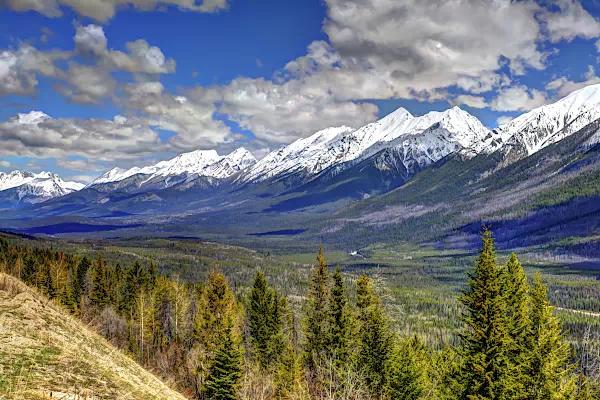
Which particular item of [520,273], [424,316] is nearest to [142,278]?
[520,273]

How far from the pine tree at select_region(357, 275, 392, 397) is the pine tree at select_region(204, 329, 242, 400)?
10.7 m

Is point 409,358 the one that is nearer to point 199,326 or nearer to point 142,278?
point 199,326

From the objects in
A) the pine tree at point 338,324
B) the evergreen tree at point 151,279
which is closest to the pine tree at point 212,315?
the pine tree at point 338,324

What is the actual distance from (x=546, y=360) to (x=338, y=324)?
18.4 m

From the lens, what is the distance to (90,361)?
61.4ft

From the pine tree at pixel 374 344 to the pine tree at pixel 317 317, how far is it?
4.99 metres

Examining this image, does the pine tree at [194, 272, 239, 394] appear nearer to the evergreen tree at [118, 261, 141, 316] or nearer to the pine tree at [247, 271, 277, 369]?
the pine tree at [247, 271, 277, 369]

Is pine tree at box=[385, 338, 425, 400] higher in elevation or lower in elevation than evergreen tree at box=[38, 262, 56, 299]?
lower

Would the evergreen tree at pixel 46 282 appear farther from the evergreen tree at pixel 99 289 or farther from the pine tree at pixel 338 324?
the pine tree at pixel 338 324

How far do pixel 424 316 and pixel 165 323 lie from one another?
142m

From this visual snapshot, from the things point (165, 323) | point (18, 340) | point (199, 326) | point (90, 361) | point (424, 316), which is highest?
point (18, 340)

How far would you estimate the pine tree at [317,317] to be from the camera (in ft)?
130

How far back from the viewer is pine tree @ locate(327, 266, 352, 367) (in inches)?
1500

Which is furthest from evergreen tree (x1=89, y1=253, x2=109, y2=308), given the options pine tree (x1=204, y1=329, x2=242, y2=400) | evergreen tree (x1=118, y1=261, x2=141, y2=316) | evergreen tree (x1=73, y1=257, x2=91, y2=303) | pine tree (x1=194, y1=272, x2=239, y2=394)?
pine tree (x1=204, y1=329, x2=242, y2=400)
